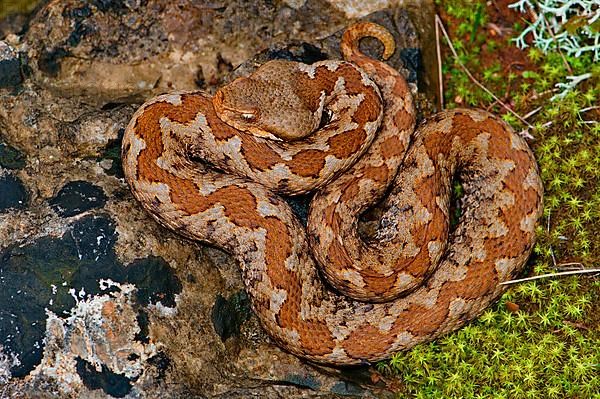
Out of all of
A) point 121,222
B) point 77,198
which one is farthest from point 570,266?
point 77,198

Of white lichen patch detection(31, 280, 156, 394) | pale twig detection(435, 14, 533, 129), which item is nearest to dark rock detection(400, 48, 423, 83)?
pale twig detection(435, 14, 533, 129)

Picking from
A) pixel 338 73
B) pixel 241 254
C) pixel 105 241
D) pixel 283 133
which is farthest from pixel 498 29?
pixel 105 241

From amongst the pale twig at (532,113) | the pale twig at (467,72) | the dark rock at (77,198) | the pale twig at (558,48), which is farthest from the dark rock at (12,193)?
the pale twig at (558,48)

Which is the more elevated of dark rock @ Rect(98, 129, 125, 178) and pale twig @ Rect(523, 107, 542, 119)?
dark rock @ Rect(98, 129, 125, 178)

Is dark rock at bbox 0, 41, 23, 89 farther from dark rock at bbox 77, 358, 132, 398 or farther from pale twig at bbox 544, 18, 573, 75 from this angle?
pale twig at bbox 544, 18, 573, 75

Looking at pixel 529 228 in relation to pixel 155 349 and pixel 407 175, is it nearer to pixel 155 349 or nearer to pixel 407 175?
pixel 407 175

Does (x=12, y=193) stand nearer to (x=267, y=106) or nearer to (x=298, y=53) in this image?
(x=267, y=106)

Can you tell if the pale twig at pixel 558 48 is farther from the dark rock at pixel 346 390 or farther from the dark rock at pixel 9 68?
the dark rock at pixel 9 68
